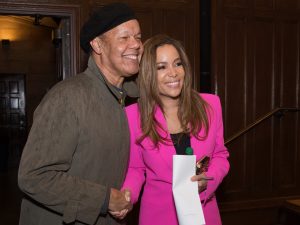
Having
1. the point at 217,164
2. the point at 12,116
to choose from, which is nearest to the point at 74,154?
the point at 217,164

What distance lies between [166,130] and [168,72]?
326mm

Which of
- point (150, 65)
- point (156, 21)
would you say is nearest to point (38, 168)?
point (150, 65)

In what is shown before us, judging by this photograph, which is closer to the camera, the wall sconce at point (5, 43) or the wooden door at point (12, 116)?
the wall sconce at point (5, 43)

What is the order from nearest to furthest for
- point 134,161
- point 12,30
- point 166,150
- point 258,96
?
point 166,150 < point 134,161 < point 258,96 < point 12,30

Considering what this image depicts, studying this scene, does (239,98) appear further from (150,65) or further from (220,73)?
(150,65)

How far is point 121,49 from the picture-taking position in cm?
176

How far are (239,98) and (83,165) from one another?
138 inches

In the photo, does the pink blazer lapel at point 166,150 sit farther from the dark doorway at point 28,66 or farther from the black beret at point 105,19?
the dark doorway at point 28,66

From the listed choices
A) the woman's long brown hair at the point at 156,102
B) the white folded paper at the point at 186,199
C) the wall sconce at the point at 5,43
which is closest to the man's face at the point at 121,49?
the woman's long brown hair at the point at 156,102

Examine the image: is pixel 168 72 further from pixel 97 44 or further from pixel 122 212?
pixel 122 212

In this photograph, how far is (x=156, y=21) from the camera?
4391mm

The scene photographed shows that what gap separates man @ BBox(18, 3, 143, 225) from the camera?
4.75ft

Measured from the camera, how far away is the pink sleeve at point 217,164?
6.70 ft

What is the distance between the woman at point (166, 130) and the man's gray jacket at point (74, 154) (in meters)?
0.32
